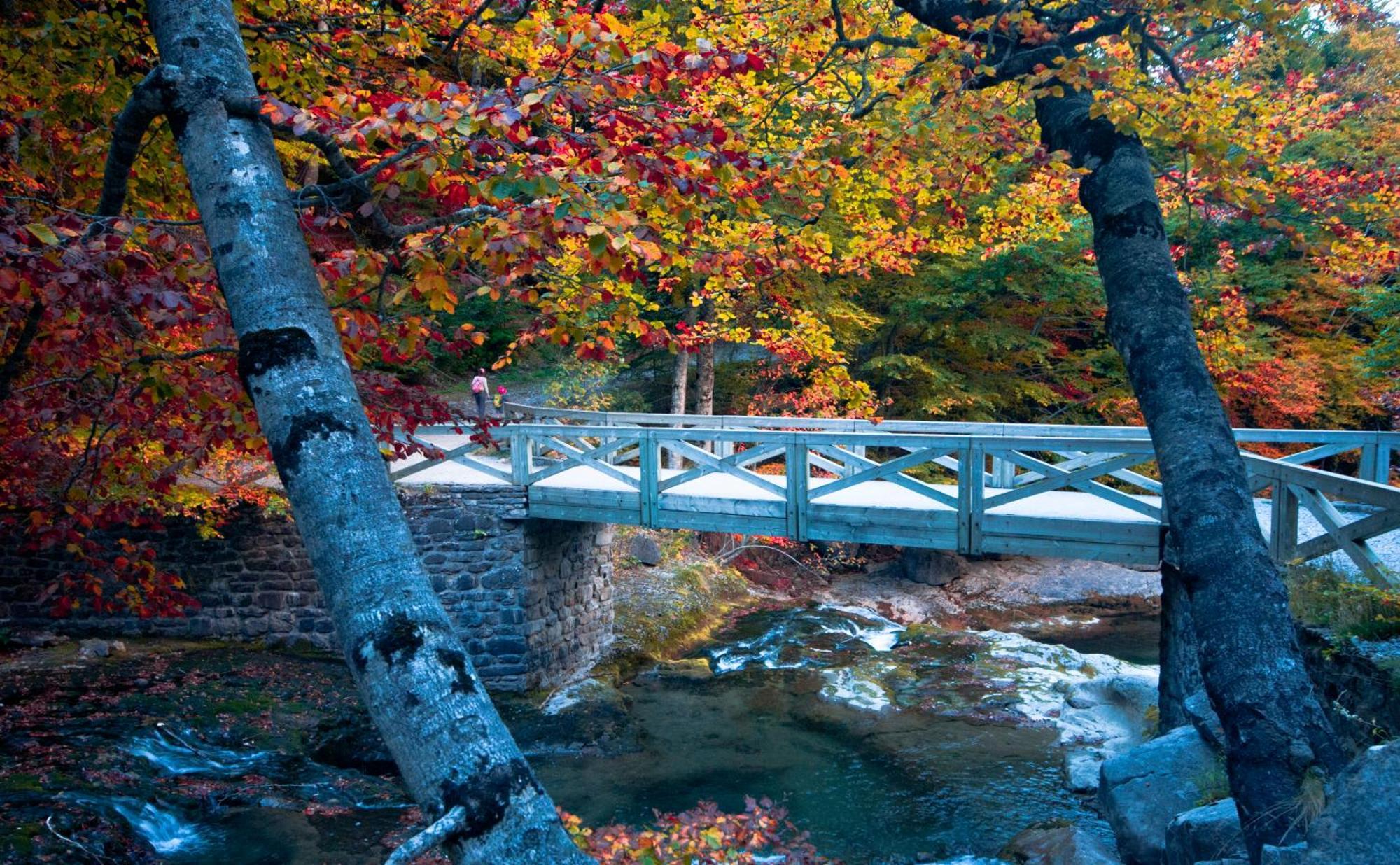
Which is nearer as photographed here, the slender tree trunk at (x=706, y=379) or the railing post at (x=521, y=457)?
the railing post at (x=521, y=457)

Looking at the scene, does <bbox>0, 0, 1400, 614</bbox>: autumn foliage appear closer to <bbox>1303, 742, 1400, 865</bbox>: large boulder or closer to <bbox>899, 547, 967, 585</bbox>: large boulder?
<bbox>1303, 742, 1400, 865</bbox>: large boulder

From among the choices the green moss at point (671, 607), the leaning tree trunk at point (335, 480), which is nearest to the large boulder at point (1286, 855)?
the leaning tree trunk at point (335, 480)

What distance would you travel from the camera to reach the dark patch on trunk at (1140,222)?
4.07 m

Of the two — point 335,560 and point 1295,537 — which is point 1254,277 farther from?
point 335,560

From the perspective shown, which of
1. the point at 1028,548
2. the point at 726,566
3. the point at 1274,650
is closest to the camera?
the point at 1274,650

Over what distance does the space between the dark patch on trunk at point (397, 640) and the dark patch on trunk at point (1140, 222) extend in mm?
3505

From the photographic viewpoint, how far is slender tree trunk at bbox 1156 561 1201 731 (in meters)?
7.53

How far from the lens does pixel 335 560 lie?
2477 mm

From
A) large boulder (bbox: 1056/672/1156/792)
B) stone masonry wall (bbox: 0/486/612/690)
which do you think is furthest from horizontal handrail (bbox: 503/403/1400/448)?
large boulder (bbox: 1056/672/1156/792)

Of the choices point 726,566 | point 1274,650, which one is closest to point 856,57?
point 1274,650

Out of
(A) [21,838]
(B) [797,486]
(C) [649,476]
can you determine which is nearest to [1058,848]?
(B) [797,486]

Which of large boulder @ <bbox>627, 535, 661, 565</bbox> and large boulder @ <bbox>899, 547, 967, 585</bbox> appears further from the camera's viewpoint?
large boulder @ <bbox>899, 547, 967, 585</bbox>

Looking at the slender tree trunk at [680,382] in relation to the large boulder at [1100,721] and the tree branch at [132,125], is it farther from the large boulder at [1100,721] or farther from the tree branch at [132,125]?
the tree branch at [132,125]

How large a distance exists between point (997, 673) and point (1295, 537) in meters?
5.99
